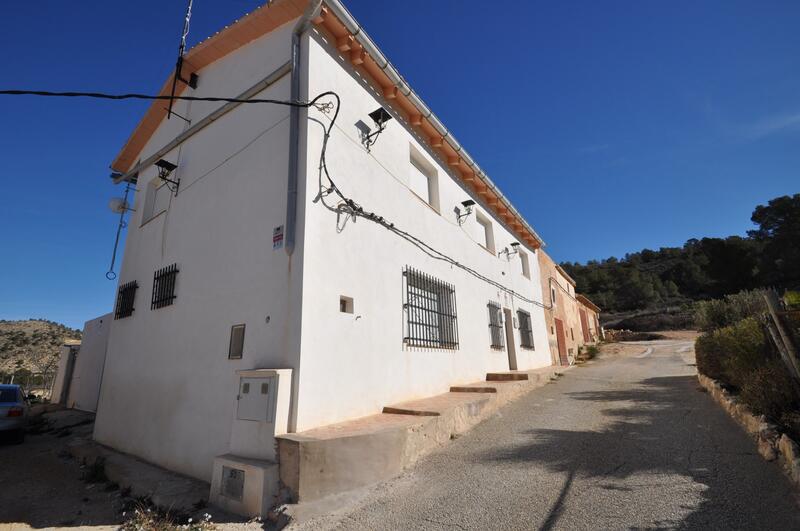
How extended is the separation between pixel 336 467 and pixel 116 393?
17.6ft

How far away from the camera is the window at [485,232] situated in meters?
10.0

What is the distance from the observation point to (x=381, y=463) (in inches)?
148

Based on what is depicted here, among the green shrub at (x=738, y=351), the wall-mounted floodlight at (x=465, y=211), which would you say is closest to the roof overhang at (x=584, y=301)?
the wall-mounted floodlight at (x=465, y=211)

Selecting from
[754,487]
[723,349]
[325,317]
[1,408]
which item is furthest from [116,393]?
[723,349]

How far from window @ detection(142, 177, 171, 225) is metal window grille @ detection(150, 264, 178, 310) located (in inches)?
56.6

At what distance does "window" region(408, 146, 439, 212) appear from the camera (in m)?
7.39

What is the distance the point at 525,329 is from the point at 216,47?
10.4 meters

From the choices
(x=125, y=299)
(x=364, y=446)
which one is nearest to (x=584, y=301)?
(x=364, y=446)

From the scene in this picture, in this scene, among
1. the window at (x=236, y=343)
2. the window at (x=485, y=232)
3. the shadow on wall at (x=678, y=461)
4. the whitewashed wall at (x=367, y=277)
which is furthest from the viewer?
the window at (x=485, y=232)

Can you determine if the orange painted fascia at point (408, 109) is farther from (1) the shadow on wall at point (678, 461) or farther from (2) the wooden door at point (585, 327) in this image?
(2) the wooden door at point (585, 327)

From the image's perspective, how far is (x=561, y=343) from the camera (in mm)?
15102

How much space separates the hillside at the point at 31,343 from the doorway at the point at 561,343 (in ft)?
96.4

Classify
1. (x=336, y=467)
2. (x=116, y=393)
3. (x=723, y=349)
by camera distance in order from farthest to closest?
(x=116, y=393), (x=723, y=349), (x=336, y=467)

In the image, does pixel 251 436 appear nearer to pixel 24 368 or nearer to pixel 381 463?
pixel 381 463
